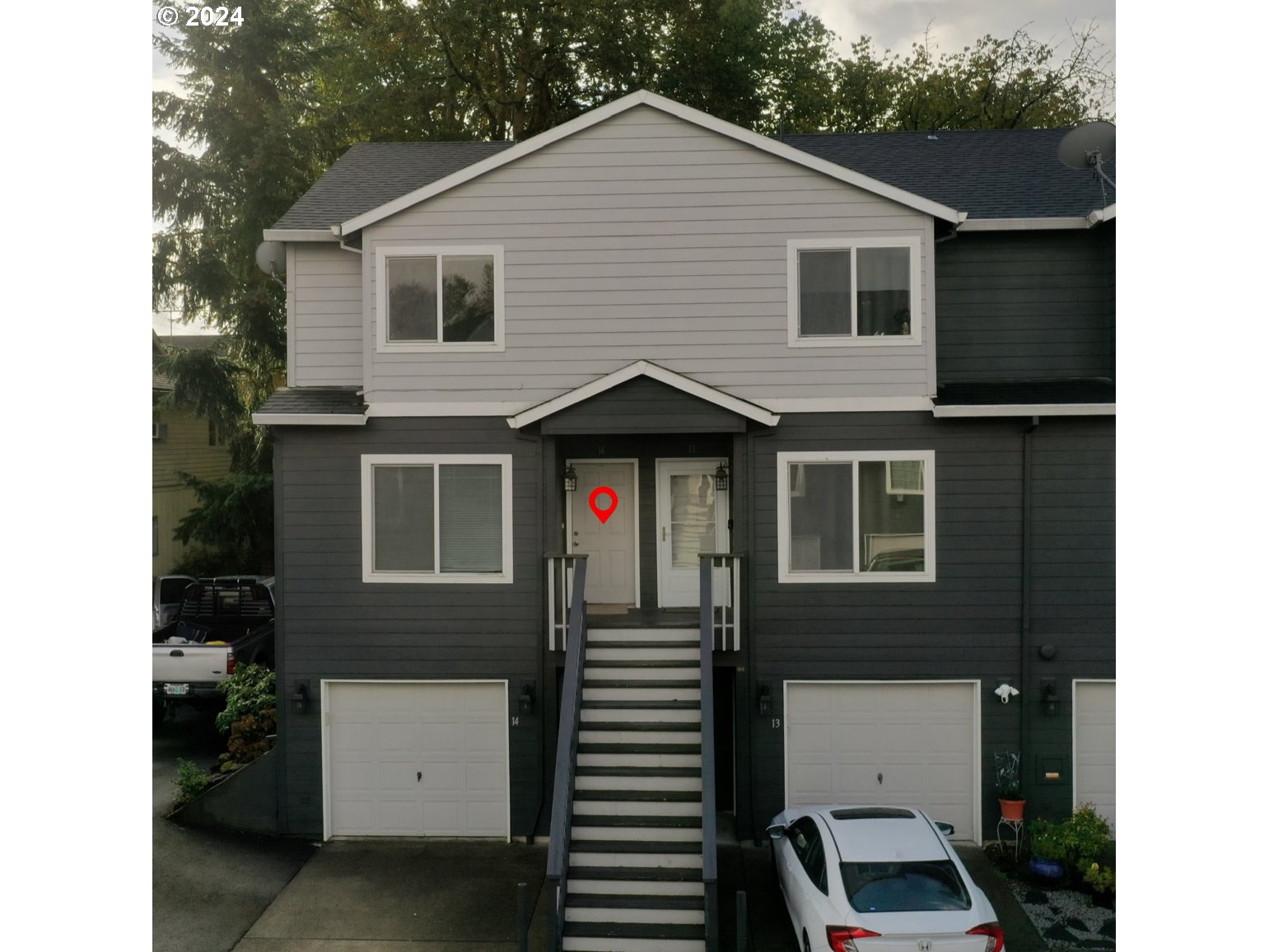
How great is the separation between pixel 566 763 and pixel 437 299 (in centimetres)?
473

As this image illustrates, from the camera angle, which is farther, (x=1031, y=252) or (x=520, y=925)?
(x=1031, y=252)

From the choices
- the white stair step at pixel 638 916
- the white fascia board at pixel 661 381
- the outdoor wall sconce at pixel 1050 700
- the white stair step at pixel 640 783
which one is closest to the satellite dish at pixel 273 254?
the white fascia board at pixel 661 381

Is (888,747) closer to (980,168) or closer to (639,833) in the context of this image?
(639,833)

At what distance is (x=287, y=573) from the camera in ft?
32.1

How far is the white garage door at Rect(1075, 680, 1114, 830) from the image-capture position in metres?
9.52

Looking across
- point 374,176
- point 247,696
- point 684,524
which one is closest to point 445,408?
point 684,524

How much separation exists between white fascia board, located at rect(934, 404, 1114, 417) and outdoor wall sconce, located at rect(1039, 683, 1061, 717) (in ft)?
8.88

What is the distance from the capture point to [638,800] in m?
8.27

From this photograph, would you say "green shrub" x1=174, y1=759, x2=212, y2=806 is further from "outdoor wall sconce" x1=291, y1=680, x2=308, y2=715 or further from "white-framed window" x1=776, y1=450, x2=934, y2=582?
"white-framed window" x1=776, y1=450, x2=934, y2=582

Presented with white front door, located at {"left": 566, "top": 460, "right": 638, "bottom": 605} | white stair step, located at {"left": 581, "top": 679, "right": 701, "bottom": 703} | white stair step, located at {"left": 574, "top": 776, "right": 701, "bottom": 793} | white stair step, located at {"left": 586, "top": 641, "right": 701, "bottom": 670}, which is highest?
white front door, located at {"left": 566, "top": 460, "right": 638, "bottom": 605}

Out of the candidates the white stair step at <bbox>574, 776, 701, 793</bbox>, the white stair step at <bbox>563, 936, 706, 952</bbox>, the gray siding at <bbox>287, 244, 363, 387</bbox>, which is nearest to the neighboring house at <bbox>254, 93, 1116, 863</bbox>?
the gray siding at <bbox>287, 244, 363, 387</bbox>

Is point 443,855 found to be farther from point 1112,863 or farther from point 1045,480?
point 1045,480
